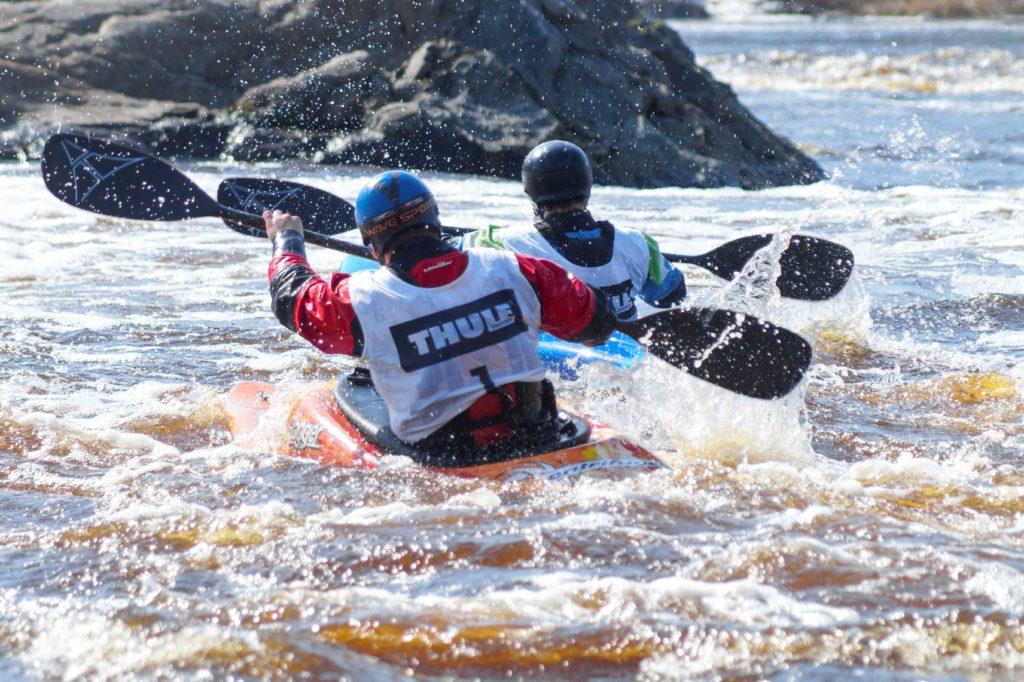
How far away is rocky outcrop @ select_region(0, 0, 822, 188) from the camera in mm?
14727

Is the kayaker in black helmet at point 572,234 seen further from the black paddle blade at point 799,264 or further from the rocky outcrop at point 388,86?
the rocky outcrop at point 388,86

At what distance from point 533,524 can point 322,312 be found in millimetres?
1021

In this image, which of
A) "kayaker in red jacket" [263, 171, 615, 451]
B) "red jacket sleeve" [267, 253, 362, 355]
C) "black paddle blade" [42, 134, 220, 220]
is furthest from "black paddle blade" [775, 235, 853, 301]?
"red jacket sleeve" [267, 253, 362, 355]

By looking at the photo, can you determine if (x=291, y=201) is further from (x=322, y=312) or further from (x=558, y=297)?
(x=558, y=297)

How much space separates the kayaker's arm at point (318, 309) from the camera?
4.47 metres

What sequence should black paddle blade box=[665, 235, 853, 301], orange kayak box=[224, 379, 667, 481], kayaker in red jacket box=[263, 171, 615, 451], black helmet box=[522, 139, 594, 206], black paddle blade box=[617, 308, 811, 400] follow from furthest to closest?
1. black paddle blade box=[665, 235, 853, 301]
2. black helmet box=[522, 139, 594, 206]
3. black paddle blade box=[617, 308, 811, 400]
4. orange kayak box=[224, 379, 667, 481]
5. kayaker in red jacket box=[263, 171, 615, 451]

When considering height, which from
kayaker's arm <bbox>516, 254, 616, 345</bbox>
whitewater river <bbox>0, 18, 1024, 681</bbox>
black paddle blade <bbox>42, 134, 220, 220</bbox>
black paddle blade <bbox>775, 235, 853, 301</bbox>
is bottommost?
whitewater river <bbox>0, 18, 1024, 681</bbox>

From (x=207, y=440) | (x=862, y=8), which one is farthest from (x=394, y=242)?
(x=862, y=8)

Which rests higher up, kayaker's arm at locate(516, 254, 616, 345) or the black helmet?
the black helmet

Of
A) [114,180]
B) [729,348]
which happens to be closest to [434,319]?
[729,348]

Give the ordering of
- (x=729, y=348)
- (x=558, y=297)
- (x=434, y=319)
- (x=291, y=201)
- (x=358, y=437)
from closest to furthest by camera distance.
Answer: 1. (x=434, y=319)
2. (x=558, y=297)
3. (x=358, y=437)
4. (x=729, y=348)
5. (x=291, y=201)

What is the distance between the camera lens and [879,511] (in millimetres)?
4477

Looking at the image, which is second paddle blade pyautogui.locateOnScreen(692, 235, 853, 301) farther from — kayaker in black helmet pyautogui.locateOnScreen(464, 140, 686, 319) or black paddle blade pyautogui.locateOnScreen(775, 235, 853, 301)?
kayaker in black helmet pyautogui.locateOnScreen(464, 140, 686, 319)

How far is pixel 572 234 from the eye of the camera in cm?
609
